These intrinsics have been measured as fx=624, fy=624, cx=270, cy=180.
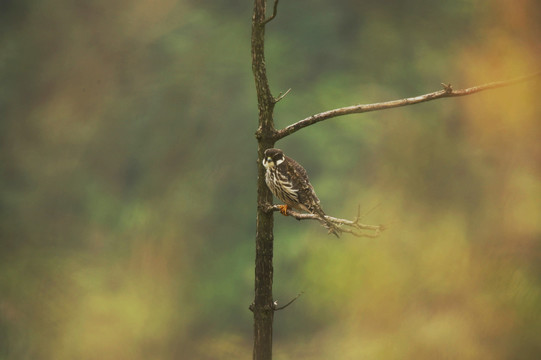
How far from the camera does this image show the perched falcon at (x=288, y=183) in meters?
3.16

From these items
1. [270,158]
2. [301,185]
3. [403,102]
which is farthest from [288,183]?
[403,102]


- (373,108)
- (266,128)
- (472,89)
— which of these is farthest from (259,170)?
(472,89)

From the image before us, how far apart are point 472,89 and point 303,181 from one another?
1.01 m

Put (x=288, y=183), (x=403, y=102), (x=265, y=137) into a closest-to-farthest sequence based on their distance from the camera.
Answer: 1. (x=403, y=102)
2. (x=265, y=137)
3. (x=288, y=183)

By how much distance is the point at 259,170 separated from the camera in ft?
10.4

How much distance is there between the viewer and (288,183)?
3332 mm

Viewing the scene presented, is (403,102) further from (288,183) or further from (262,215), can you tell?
(262,215)

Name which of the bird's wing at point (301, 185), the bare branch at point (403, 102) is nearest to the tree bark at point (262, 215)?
the bare branch at point (403, 102)

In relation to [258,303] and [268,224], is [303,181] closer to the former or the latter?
[268,224]

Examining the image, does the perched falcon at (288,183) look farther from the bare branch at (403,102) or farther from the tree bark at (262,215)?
the bare branch at (403,102)

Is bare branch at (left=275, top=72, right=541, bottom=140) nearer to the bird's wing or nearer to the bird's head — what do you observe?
the bird's head

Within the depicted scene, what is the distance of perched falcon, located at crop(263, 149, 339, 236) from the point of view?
3.16 meters

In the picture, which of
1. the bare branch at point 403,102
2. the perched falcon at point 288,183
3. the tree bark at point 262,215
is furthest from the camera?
the perched falcon at point 288,183

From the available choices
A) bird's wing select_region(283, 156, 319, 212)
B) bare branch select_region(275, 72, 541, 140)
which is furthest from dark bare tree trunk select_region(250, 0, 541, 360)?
bird's wing select_region(283, 156, 319, 212)
